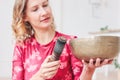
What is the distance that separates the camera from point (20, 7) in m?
0.70

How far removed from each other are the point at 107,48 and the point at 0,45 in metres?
2.38

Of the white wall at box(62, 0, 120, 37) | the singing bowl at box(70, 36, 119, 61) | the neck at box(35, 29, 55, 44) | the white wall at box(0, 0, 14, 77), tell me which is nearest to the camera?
the singing bowl at box(70, 36, 119, 61)

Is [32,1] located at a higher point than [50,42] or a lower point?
higher

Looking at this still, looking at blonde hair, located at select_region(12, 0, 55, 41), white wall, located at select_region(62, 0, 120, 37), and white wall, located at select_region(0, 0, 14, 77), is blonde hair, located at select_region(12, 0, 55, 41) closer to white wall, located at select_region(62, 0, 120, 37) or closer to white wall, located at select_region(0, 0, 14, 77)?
white wall, located at select_region(0, 0, 14, 77)

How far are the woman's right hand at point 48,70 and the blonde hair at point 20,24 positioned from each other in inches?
4.9

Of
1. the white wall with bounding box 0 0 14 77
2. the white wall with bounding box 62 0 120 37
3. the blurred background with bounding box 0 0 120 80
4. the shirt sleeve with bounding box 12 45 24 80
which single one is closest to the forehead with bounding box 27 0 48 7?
the shirt sleeve with bounding box 12 45 24 80

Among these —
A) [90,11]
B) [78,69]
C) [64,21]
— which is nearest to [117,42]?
[78,69]

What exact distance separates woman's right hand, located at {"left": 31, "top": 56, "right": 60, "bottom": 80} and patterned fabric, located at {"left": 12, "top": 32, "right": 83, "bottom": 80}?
51mm

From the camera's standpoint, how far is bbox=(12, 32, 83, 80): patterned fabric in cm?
70

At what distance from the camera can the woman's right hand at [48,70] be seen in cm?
62

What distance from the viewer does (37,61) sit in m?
0.70

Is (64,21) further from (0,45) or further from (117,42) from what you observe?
(117,42)

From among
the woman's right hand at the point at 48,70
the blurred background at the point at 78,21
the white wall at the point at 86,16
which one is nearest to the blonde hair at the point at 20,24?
the woman's right hand at the point at 48,70

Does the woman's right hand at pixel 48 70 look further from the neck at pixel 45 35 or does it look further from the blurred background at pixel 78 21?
the blurred background at pixel 78 21
